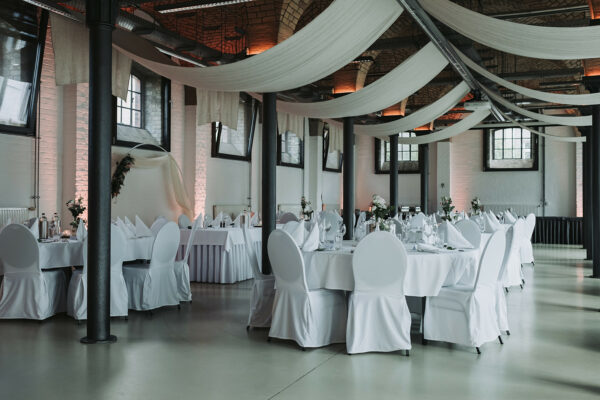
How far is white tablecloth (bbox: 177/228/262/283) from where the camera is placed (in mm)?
8844

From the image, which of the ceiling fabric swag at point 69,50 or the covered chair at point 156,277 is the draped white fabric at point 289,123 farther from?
the covered chair at point 156,277

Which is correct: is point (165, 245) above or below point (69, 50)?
below

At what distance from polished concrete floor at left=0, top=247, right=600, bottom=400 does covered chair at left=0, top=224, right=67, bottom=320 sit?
144 mm

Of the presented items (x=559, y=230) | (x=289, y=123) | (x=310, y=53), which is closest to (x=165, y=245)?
(x=310, y=53)

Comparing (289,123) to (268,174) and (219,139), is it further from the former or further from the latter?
(268,174)

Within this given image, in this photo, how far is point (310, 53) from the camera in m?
5.84

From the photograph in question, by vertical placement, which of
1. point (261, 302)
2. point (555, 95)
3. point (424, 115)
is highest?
point (424, 115)

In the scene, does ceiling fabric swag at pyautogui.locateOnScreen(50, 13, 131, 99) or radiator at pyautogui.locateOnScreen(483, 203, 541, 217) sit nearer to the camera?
ceiling fabric swag at pyautogui.locateOnScreen(50, 13, 131, 99)

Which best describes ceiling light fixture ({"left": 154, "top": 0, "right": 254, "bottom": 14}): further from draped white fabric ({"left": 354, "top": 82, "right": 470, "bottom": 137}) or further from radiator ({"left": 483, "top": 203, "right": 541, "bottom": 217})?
radiator ({"left": 483, "top": 203, "right": 541, "bottom": 217})

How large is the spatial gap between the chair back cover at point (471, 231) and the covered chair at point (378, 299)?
2994mm

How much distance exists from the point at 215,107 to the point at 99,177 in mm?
4963

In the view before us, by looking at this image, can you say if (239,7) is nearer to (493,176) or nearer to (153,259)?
(153,259)

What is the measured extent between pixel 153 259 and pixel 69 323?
1.13m

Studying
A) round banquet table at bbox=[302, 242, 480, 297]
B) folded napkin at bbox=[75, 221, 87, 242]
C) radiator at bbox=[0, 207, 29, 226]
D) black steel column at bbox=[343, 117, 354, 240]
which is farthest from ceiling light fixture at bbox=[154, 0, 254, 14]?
round banquet table at bbox=[302, 242, 480, 297]
